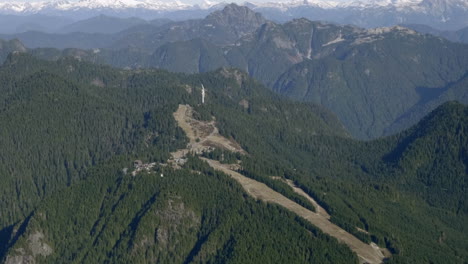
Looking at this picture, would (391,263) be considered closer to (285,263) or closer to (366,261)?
(366,261)

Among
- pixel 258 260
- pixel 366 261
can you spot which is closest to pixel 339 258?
pixel 366 261

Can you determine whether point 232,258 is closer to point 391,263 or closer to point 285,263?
point 285,263

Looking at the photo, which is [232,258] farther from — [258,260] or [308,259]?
[308,259]

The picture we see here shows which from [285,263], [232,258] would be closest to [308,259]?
[285,263]

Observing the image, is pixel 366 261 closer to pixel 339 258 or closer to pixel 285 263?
pixel 339 258
